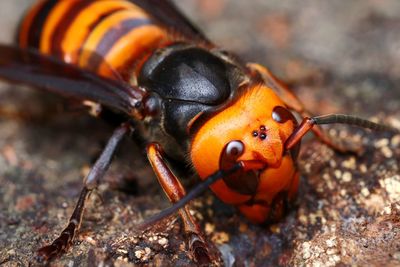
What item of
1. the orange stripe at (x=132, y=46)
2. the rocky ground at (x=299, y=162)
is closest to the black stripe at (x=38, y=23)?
the rocky ground at (x=299, y=162)

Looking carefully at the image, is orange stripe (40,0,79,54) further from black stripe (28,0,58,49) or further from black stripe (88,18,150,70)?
black stripe (88,18,150,70)

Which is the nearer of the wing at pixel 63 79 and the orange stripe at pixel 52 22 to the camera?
the wing at pixel 63 79

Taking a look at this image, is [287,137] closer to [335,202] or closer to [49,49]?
[335,202]

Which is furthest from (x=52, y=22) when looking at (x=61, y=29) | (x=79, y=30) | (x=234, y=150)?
(x=234, y=150)

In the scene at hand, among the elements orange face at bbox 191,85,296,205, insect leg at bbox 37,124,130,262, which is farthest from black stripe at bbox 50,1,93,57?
orange face at bbox 191,85,296,205

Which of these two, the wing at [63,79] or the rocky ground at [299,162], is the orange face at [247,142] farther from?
the wing at [63,79]

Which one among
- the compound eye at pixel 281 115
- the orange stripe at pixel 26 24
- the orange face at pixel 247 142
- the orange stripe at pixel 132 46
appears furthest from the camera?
the orange stripe at pixel 26 24
